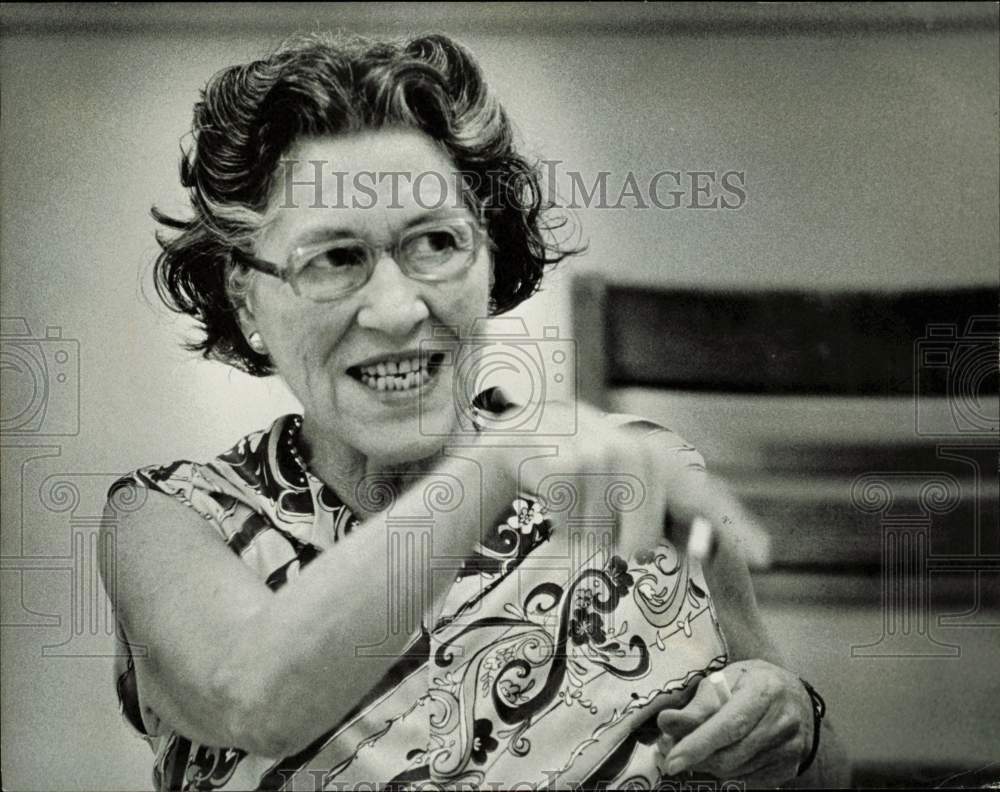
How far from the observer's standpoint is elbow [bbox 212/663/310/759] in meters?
2.08

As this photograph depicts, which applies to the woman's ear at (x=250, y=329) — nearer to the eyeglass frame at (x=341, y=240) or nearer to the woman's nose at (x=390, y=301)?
the eyeglass frame at (x=341, y=240)

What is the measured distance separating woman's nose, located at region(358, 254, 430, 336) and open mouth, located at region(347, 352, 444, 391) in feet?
0.19

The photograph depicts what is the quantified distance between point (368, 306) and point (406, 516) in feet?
1.30

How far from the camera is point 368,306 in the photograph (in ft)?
6.95

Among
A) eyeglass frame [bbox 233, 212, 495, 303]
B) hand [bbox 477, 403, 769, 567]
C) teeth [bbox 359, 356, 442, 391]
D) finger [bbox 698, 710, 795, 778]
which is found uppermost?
eyeglass frame [bbox 233, 212, 495, 303]

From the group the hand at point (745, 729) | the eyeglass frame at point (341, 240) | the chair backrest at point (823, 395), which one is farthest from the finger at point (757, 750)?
the eyeglass frame at point (341, 240)

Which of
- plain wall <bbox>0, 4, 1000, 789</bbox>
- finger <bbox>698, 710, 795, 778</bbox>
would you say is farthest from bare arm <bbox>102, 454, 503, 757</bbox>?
finger <bbox>698, 710, 795, 778</bbox>

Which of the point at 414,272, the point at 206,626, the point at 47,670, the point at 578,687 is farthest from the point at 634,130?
the point at 47,670

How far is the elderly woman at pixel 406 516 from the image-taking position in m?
2.12

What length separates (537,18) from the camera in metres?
2.25

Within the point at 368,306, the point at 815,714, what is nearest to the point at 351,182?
the point at 368,306

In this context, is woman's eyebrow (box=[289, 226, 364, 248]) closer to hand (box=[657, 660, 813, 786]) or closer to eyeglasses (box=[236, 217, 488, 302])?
eyeglasses (box=[236, 217, 488, 302])

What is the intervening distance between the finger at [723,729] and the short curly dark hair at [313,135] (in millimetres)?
866

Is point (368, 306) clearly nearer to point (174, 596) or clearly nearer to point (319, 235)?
point (319, 235)
